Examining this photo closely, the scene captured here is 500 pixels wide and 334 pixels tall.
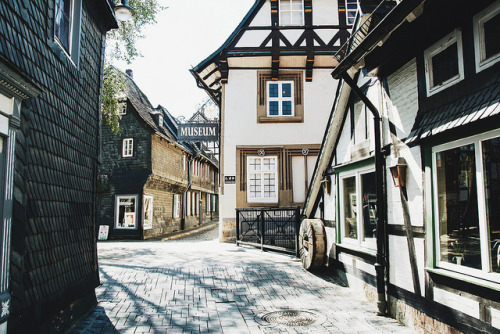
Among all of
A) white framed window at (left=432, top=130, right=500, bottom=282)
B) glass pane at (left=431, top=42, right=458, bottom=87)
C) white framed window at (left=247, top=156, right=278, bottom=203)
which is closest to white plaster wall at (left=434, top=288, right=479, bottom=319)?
white framed window at (left=432, top=130, right=500, bottom=282)

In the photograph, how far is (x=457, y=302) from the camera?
429 cm

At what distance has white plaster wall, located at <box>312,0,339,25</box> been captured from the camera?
1766 centimetres

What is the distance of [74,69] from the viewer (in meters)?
6.31

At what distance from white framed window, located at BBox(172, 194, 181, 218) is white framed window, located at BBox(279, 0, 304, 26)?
50.6 feet

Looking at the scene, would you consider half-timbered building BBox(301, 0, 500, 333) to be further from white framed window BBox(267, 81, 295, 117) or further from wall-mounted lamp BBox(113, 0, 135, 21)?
white framed window BBox(267, 81, 295, 117)

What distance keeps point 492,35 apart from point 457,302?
9.06 feet

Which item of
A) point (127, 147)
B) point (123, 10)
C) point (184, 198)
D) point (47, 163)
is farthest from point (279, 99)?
point (184, 198)

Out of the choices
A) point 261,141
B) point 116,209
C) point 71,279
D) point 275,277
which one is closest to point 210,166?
point 116,209

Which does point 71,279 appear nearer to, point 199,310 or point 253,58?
point 199,310

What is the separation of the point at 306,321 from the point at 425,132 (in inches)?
123

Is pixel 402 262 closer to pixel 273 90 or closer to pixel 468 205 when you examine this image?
pixel 468 205

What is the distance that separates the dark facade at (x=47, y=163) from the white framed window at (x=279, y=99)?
10428mm

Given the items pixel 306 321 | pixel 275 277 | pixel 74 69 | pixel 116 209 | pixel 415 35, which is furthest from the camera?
pixel 116 209

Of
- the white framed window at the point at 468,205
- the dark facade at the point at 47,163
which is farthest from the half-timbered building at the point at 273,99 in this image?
the white framed window at the point at 468,205
